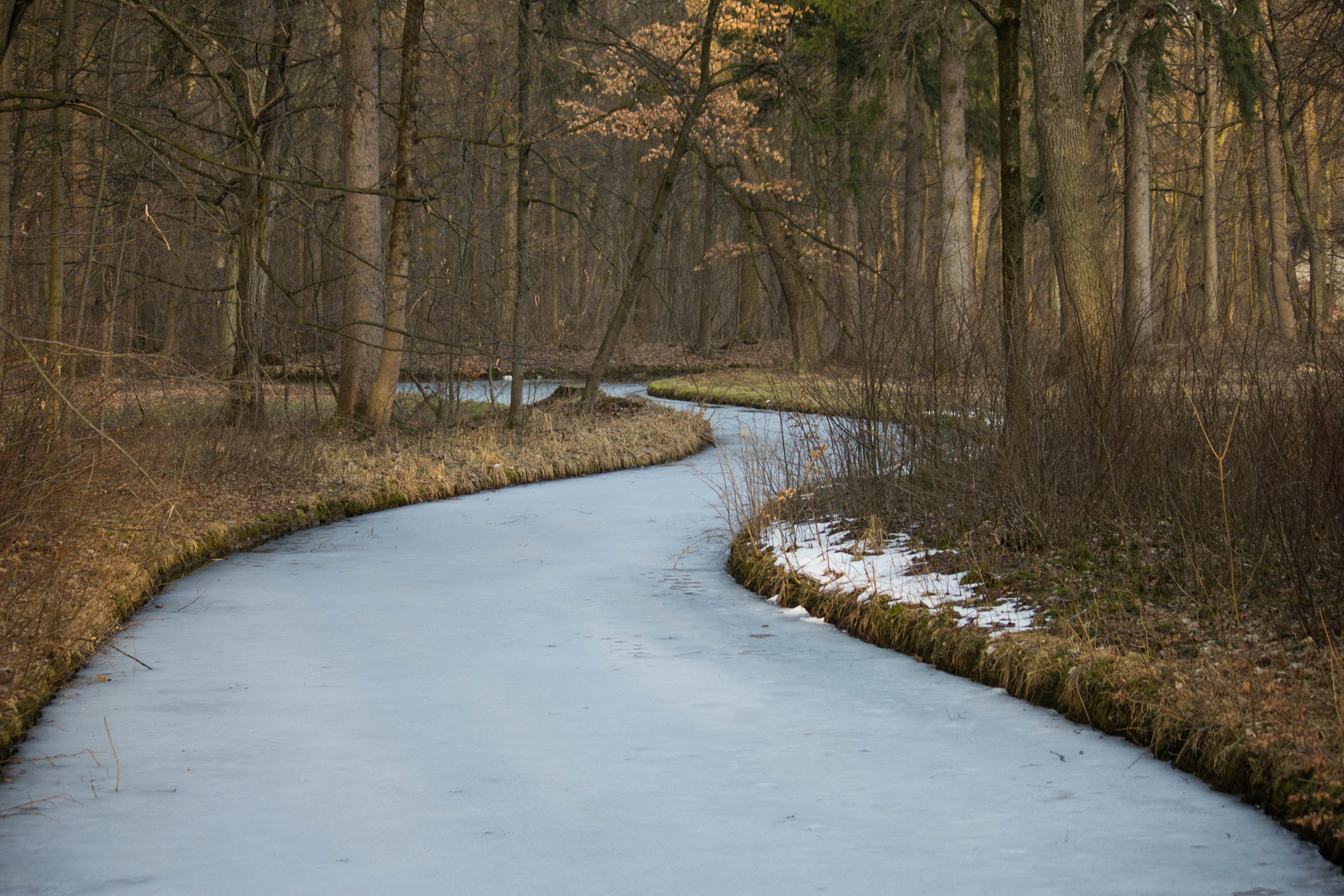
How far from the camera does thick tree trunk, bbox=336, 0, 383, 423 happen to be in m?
12.7

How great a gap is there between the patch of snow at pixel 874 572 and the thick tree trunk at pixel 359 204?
19.9ft

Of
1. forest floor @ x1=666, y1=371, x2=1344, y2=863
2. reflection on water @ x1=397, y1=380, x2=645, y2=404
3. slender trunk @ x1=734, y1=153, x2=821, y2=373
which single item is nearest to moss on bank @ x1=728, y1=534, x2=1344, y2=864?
forest floor @ x1=666, y1=371, x2=1344, y2=863

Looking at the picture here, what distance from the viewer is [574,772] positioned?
4867 mm

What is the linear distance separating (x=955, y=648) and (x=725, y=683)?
1231 millimetres

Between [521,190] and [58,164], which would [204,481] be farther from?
[521,190]

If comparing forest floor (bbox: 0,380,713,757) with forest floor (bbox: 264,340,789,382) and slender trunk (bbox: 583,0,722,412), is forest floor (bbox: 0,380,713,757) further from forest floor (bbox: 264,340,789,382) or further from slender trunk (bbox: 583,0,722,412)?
forest floor (bbox: 264,340,789,382)

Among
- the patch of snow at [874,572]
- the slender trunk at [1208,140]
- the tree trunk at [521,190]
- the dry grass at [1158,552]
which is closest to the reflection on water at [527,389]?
the tree trunk at [521,190]

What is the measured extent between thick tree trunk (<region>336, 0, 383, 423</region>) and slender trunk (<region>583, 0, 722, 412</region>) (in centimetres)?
356

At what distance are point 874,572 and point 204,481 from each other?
241 inches

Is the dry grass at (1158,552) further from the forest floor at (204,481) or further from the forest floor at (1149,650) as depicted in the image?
the forest floor at (204,481)

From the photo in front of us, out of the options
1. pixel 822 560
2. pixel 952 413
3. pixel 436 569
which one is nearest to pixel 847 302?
pixel 952 413

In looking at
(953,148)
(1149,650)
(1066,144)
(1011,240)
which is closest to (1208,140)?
(953,148)

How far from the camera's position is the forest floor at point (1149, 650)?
14.2 feet

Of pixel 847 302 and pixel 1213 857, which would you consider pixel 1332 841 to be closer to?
pixel 1213 857
